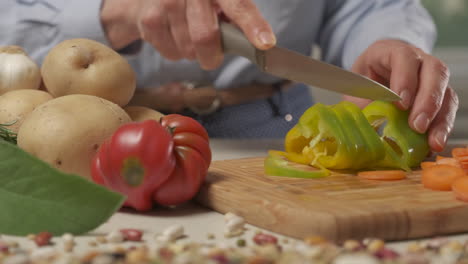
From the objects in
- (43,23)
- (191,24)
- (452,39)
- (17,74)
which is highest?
(191,24)

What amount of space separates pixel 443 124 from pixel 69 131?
87 centimetres

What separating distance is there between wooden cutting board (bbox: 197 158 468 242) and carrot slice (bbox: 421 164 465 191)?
0.06 ft

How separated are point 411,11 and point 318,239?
5.06 ft

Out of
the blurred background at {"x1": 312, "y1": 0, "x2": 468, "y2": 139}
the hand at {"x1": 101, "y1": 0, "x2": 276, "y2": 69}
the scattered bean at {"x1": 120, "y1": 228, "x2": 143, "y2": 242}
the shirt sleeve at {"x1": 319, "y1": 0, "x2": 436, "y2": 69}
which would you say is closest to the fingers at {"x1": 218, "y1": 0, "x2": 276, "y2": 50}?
the hand at {"x1": 101, "y1": 0, "x2": 276, "y2": 69}

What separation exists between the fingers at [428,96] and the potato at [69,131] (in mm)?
691

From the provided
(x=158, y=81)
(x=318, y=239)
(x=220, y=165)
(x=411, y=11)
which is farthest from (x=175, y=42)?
(x=411, y=11)

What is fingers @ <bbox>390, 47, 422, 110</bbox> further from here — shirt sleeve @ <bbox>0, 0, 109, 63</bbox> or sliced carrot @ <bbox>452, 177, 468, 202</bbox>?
shirt sleeve @ <bbox>0, 0, 109, 63</bbox>

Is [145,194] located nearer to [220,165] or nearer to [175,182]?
[175,182]

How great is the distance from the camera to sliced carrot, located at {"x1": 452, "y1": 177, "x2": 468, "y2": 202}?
1.03m

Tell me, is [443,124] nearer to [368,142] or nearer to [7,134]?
[368,142]

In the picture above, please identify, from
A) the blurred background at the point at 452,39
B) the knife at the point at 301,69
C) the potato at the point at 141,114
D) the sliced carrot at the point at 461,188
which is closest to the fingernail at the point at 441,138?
the knife at the point at 301,69

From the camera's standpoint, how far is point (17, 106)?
1.26 meters

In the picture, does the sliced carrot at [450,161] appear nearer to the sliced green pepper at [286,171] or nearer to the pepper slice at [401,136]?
the pepper slice at [401,136]

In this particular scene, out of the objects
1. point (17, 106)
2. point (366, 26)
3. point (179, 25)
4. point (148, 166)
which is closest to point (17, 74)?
point (17, 106)
